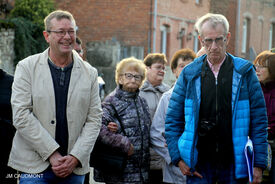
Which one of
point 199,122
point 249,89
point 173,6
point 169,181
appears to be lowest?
point 169,181

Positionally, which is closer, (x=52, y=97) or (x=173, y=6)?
(x=52, y=97)

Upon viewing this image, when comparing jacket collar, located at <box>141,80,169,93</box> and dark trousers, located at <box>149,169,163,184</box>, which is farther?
jacket collar, located at <box>141,80,169,93</box>

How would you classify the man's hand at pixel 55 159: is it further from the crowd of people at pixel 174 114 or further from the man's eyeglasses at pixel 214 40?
the man's eyeglasses at pixel 214 40

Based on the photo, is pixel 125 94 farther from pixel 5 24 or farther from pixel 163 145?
pixel 5 24

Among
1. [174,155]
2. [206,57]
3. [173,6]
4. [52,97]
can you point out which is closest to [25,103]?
[52,97]

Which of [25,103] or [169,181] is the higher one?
[25,103]

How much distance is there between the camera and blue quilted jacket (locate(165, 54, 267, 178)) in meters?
4.22

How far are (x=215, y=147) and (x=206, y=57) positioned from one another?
857mm

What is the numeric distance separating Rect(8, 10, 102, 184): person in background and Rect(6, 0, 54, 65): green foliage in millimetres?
11417

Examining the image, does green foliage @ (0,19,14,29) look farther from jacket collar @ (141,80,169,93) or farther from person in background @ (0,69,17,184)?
person in background @ (0,69,17,184)

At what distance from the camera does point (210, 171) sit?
4.32 m

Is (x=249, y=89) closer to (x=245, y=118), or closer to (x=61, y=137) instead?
(x=245, y=118)

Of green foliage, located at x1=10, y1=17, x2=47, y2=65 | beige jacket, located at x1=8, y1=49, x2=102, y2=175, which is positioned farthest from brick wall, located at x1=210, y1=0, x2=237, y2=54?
beige jacket, located at x1=8, y1=49, x2=102, y2=175

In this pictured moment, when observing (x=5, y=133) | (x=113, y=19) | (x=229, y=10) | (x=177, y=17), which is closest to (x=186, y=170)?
(x=5, y=133)
